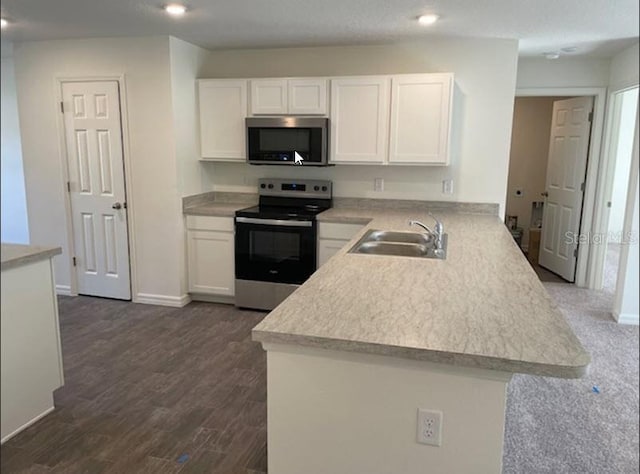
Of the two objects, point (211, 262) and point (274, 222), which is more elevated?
point (274, 222)

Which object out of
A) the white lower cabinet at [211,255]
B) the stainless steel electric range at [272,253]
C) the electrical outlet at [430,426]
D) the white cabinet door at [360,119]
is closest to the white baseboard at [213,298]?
the white lower cabinet at [211,255]

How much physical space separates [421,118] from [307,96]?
3.08 feet

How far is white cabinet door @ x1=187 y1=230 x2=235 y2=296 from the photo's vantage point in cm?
399

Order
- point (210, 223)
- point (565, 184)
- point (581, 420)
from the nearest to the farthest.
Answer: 1. point (581, 420)
2. point (210, 223)
3. point (565, 184)

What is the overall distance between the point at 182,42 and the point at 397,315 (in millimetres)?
3227

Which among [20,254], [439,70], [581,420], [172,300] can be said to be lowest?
[581,420]

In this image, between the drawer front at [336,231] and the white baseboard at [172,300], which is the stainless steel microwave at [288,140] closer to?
the drawer front at [336,231]

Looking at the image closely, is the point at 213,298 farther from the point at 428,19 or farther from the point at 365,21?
the point at 428,19

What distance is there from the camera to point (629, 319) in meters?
3.80

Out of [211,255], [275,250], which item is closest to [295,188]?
[275,250]

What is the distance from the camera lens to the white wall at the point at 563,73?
4484mm

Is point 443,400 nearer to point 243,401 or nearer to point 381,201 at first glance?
point 243,401

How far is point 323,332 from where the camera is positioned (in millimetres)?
1385

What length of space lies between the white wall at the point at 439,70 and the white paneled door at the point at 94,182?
3.13 metres
